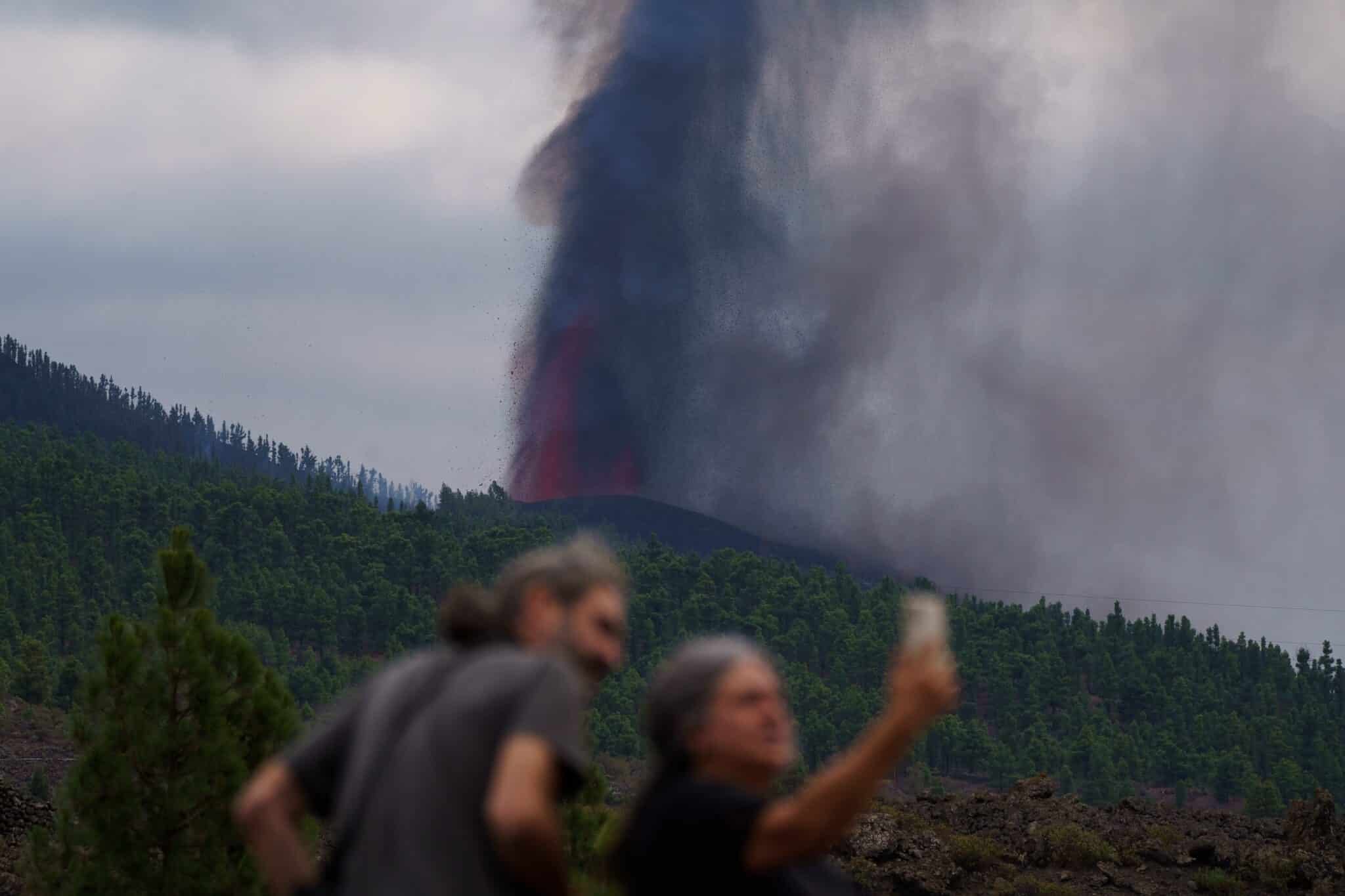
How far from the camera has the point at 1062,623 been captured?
156500mm

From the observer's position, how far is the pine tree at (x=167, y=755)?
17359 mm

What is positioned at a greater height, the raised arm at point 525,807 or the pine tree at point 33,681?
the pine tree at point 33,681

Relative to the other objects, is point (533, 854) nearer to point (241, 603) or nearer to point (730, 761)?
point (730, 761)

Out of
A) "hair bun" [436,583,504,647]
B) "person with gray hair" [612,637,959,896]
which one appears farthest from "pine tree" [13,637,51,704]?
"person with gray hair" [612,637,959,896]

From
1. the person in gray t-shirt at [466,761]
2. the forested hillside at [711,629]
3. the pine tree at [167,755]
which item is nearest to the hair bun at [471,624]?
the person in gray t-shirt at [466,761]

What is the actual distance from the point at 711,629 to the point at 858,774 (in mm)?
153937

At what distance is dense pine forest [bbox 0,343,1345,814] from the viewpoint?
127 metres

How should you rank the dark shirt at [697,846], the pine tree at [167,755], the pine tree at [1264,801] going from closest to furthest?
the dark shirt at [697,846], the pine tree at [167,755], the pine tree at [1264,801]

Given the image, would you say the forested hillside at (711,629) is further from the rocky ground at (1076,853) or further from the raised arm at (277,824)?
the raised arm at (277,824)

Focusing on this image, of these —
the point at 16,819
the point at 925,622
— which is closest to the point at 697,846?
the point at 925,622

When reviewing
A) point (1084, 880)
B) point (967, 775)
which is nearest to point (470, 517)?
point (967, 775)

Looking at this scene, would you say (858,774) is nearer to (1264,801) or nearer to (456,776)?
(456,776)

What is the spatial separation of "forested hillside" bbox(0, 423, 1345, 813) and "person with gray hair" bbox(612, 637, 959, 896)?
115 m

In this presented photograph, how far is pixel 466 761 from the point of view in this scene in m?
3.77
